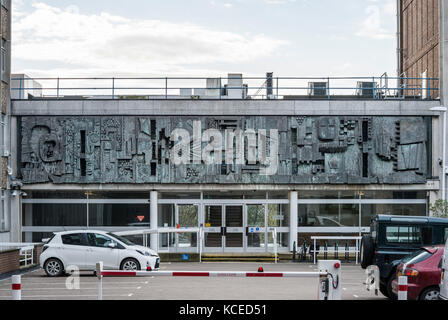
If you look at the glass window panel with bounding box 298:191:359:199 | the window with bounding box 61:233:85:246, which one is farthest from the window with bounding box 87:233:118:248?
the glass window panel with bounding box 298:191:359:199

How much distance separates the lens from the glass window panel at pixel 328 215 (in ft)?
106

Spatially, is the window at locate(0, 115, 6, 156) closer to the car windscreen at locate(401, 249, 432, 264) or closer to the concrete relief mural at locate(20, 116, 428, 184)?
the concrete relief mural at locate(20, 116, 428, 184)

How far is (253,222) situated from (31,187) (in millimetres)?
10315

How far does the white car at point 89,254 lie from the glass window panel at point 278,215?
10.1 m

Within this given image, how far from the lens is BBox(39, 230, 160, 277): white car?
2309 cm

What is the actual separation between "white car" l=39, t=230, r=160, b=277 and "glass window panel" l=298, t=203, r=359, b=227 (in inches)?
418

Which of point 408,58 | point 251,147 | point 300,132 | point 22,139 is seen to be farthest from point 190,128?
point 408,58

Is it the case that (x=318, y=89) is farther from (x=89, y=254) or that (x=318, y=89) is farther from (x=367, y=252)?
(x=367, y=252)

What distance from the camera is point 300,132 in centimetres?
3172

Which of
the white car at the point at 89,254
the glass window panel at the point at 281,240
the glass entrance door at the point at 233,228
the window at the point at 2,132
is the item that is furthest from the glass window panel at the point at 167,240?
the white car at the point at 89,254

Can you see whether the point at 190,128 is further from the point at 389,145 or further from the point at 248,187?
the point at 389,145

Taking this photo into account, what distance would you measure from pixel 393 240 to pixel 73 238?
10902mm

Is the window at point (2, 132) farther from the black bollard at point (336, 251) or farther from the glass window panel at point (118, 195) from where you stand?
the black bollard at point (336, 251)

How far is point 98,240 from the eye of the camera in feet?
77.0
